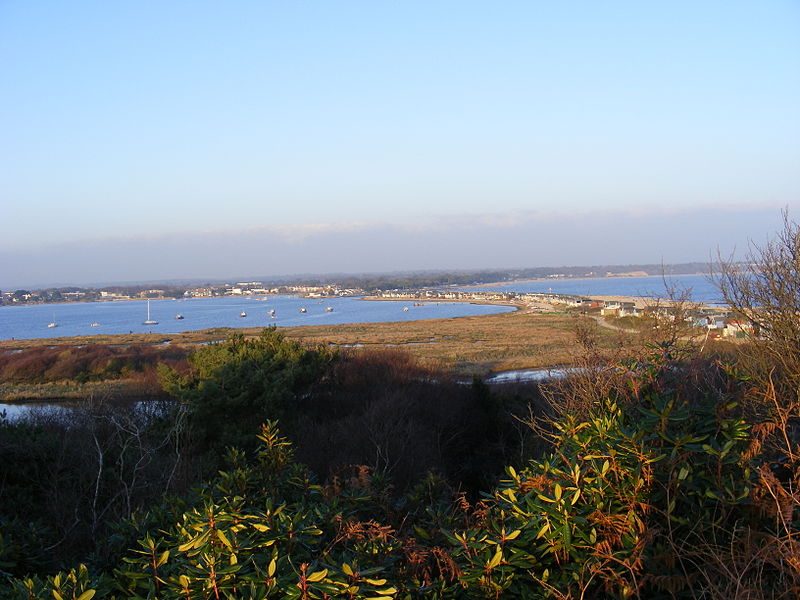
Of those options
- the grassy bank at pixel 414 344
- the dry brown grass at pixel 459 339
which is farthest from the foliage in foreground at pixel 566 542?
the dry brown grass at pixel 459 339

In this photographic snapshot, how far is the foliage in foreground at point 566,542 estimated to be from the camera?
2.56 metres

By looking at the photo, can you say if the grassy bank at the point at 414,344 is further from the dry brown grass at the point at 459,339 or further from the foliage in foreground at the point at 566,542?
the foliage in foreground at the point at 566,542

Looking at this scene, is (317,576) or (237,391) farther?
(237,391)

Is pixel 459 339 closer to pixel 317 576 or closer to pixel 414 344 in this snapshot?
pixel 414 344

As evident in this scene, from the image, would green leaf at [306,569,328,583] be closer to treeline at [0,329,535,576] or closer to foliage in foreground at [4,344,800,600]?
foliage in foreground at [4,344,800,600]

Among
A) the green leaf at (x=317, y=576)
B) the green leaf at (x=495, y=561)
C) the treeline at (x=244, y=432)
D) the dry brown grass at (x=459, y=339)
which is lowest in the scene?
the dry brown grass at (x=459, y=339)

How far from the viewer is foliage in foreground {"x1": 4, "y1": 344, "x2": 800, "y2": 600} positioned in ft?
8.40

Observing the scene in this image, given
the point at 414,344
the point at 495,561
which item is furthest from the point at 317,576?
the point at 414,344

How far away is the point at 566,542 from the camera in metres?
2.80

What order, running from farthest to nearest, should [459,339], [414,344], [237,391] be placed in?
1. [459,339]
2. [414,344]
3. [237,391]

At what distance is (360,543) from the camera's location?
10.2 feet

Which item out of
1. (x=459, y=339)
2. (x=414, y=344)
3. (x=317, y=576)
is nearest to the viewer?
(x=317, y=576)

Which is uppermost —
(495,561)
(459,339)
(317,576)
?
(317,576)

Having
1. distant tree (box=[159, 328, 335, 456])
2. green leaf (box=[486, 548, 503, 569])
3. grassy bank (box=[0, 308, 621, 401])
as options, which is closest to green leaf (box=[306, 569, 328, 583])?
green leaf (box=[486, 548, 503, 569])
